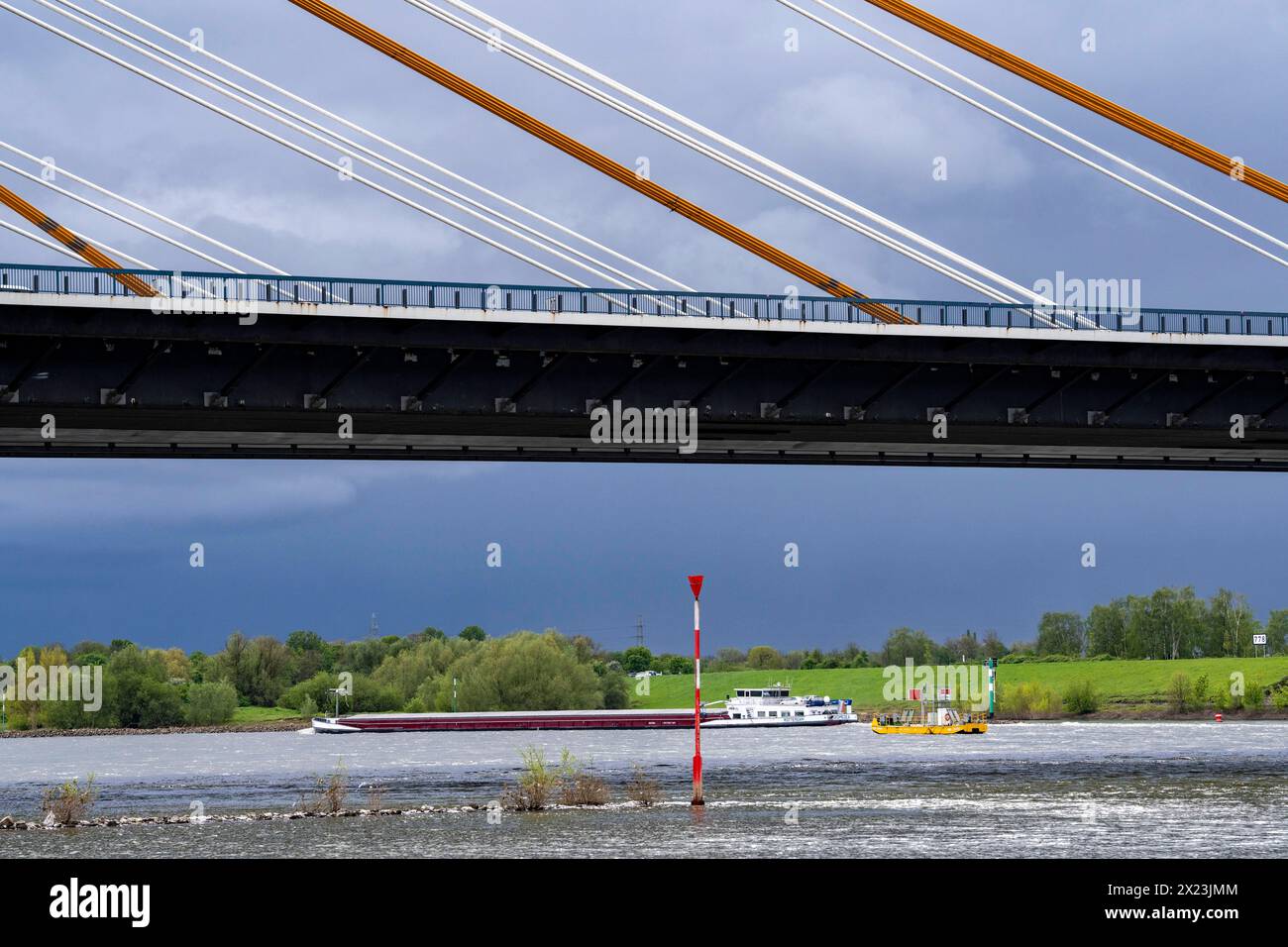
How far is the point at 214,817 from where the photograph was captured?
46.7 m

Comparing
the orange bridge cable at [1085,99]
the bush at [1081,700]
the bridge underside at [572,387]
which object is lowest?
the bush at [1081,700]

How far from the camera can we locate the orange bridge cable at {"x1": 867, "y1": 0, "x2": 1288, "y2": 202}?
5678cm

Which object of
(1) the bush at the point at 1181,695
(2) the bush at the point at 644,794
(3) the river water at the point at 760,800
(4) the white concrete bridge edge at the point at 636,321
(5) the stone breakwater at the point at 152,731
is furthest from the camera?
(1) the bush at the point at 1181,695

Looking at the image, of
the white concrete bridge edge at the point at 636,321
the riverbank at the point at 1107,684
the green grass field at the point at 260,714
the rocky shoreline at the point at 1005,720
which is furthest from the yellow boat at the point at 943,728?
the white concrete bridge edge at the point at 636,321

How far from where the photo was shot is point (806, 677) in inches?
7697

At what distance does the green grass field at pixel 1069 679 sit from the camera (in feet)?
519

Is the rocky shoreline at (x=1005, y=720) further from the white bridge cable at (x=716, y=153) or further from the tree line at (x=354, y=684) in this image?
the white bridge cable at (x=716, y=153)

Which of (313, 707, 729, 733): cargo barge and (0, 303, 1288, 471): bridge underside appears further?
(313, 707, 729, 733): cargo barge

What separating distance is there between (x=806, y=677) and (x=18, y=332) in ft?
526

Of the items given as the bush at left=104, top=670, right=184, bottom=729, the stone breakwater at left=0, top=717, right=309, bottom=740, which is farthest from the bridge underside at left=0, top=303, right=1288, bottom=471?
the bush at left=104, top=670, right=184, bottom=729

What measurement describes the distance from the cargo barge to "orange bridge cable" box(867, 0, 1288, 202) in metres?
80.1

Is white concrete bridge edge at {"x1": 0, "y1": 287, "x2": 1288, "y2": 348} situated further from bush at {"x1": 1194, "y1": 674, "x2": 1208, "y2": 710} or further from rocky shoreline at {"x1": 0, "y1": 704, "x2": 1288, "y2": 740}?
bush at {"x1": 1194, "y1": 674, "x2": 1208, "y2": 710}

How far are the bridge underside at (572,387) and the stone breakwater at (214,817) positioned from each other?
11.3 m
